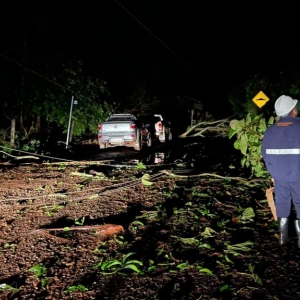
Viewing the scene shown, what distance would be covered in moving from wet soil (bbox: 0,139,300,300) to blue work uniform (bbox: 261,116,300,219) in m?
0.69

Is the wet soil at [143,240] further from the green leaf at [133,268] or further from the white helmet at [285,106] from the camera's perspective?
the white helmet at [285,106]

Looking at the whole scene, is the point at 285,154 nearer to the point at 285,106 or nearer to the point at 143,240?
the point at 285,106

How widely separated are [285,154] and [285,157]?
0.11 ft

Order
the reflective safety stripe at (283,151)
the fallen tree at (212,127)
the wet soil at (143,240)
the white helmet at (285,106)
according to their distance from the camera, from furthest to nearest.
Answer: the fallen tree at (212,127) < the white helmet at (285,106) < the reflective safety stripe at (283,151) < the wet soil at (143,240)

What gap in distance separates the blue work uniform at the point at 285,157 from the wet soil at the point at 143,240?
27.3 inches

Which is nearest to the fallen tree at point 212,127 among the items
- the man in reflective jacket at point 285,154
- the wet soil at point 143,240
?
the wet soil at point 143,240

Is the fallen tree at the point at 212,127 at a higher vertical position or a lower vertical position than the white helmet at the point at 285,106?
higher

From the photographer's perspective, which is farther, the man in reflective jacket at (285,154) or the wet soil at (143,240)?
the man in reflective jacket at (285,154)

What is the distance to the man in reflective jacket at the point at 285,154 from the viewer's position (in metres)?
4.34

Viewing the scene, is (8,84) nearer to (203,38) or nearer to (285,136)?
(285,136)

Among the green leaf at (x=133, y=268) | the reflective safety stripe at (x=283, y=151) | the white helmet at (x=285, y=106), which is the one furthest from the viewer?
the white helmet at (x=285, y=106)

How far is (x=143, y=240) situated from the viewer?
5.13m

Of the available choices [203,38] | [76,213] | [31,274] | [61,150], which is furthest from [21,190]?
[203,38]

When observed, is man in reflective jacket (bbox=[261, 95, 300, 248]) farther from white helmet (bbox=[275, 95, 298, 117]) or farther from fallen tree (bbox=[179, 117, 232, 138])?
fallen tree (bbox=[179, 117, 232, 138])
